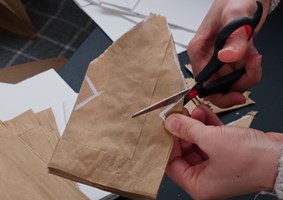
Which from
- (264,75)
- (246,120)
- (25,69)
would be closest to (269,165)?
(246,120)

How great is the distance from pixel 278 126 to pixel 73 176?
1.44 feet

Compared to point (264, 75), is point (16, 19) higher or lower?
higher

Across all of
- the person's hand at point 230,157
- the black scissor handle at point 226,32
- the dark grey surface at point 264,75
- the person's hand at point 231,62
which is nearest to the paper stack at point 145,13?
the dark grey surface at point 264,75

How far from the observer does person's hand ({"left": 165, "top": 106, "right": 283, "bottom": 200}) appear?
53 centimetres

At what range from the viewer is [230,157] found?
53cm

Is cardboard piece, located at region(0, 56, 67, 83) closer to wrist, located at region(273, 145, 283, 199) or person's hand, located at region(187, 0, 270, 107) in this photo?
person's hand, located at region(187, 0, 270, 107)

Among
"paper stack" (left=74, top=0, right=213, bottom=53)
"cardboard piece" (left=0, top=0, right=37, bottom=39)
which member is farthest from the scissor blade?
"cardboard piece" (left=0, top=0, right=37, bottom=39)

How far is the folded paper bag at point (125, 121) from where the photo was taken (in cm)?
53

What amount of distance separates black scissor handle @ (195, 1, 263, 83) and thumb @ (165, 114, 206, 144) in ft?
0.32

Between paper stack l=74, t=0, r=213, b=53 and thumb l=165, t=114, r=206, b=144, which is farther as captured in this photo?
paper stack l=74, t=0, r=213, b=53

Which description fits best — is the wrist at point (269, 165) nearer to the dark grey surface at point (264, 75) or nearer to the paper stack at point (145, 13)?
the dark grey surface at point (264, 75)

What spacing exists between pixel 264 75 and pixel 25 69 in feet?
2.30

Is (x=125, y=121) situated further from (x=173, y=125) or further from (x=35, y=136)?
(x=35, y=136)

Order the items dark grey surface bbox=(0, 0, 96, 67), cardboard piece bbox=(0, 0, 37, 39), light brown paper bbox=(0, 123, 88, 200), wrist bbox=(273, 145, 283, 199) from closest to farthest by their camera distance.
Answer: wrist bbox=(273, 145, 283, 199) < light brown paper bbox=(0, 123, 88, 200) < cardboard piece bbox=(0, 0, 37, 39) < dark grey surface bbox=(0, 0, 96, 67)
